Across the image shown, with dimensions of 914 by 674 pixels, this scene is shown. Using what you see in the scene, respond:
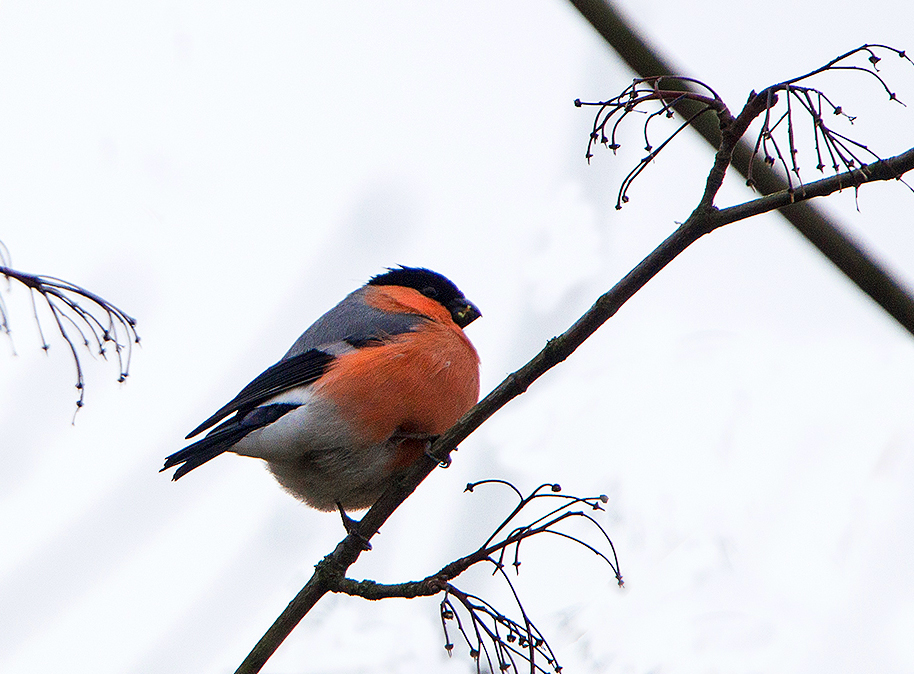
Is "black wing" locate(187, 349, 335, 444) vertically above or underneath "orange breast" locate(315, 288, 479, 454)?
above

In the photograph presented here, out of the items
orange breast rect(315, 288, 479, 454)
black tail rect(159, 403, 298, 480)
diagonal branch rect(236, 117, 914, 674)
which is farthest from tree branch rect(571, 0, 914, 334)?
black tail rect(159, 403, 298, 480)

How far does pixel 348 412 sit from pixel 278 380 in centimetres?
35

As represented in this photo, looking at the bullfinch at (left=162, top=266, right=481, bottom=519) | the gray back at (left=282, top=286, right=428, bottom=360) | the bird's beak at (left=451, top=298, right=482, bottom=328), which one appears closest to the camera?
the bullfinch at (left=162, top=266, right=481, bottom=519)

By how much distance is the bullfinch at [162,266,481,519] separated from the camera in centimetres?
344

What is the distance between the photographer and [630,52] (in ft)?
6.61

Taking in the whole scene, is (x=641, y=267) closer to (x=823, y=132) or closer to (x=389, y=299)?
(x=823, y=132)

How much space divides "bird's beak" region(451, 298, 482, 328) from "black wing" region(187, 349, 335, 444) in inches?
34.3

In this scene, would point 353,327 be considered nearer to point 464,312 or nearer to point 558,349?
point 464,312

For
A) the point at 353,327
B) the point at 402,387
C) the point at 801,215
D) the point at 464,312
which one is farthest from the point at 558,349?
the point at 464,312

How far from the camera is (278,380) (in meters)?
3.66

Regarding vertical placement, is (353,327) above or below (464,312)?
above

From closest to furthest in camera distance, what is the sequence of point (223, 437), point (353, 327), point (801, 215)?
point (801, 215)
point (223, 437)
point (353, 327)

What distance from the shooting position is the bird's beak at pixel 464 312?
449 cm

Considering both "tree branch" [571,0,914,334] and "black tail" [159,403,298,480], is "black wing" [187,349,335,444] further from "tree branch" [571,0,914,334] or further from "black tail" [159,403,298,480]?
"tree branch" [571,0,914,334]
